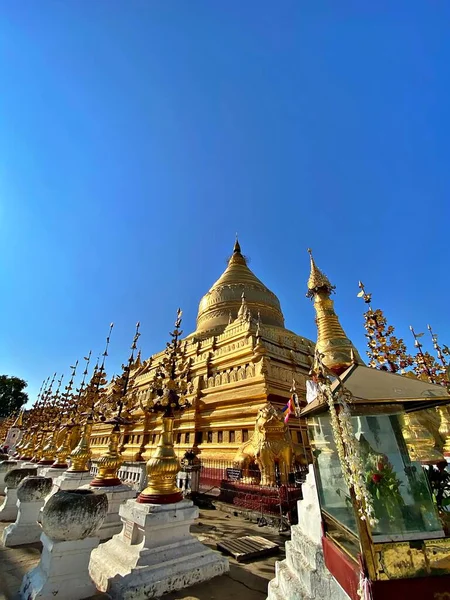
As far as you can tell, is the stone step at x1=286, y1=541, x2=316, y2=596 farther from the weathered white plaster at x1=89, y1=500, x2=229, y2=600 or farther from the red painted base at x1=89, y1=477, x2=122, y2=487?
the red painted base at x1=89, y1=477, x2=122, y2=487

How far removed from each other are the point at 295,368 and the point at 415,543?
1845 centimetres

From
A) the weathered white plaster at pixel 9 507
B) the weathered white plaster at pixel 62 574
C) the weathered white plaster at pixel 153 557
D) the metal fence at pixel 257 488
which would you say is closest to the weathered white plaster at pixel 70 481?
the weathered white plaster at pixel 9 507

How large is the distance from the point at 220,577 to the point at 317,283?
9714 mm

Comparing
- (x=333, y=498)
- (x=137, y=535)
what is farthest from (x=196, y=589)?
(x=333, y=498)

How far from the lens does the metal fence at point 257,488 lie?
7938mm

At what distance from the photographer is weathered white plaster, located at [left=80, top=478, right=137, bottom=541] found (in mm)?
6664

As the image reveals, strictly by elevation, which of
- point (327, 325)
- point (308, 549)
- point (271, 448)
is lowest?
point (308, 549)

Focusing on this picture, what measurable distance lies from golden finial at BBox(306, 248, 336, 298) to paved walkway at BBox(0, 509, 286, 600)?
26.3ft

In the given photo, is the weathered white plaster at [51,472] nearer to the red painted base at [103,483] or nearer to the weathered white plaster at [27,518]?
the red painted base at [103,483]

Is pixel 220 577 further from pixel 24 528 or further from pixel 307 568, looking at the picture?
pixel 24 528

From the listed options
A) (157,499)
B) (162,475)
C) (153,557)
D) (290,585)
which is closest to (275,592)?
(290,585)

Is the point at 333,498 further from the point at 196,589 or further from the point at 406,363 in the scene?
the point at 406,363

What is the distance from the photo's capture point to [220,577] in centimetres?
450

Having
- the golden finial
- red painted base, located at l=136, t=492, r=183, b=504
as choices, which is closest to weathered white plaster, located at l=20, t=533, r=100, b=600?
red painted base, located at l=136, t=492, r=183, b=504
